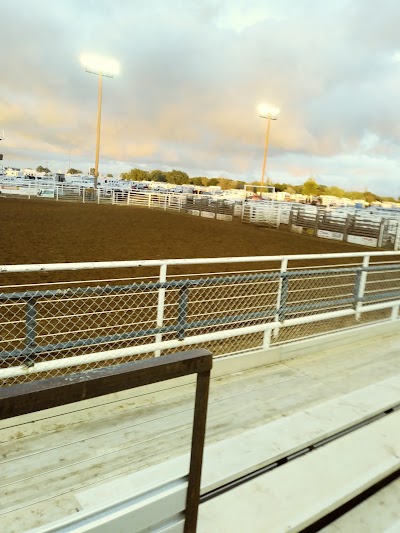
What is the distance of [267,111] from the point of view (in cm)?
4566

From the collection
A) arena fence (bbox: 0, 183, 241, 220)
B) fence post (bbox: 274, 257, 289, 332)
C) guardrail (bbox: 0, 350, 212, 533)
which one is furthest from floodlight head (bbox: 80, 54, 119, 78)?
guardrail (bbox: 0, 350, 212, 533)

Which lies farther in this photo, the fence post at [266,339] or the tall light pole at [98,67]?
the tall light pole at [98,67]

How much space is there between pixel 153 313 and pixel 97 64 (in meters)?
42.9

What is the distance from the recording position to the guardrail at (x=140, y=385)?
3.47 ft

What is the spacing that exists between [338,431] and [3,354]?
86.1 inches

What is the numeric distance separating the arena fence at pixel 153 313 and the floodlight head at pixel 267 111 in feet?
126

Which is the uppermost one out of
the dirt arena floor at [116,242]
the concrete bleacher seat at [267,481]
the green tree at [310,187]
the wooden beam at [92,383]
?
the green tree at [310,187]

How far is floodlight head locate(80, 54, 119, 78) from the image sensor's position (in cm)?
4253

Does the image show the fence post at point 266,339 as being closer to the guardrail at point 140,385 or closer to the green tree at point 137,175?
the guardrail at point 140,385

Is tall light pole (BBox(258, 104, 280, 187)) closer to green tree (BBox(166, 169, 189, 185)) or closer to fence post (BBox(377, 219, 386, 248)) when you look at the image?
fence post (BBox(377, 219, 386, 248))

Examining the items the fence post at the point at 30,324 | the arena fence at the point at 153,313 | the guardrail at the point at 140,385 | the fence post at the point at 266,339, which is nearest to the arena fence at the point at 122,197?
the arena fence at the point at 153,313

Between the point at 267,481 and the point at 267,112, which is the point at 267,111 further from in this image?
the point at 267,481

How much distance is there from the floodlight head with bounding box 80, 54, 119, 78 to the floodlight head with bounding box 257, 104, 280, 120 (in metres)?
15.8

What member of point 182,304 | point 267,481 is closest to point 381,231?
point 182,304
